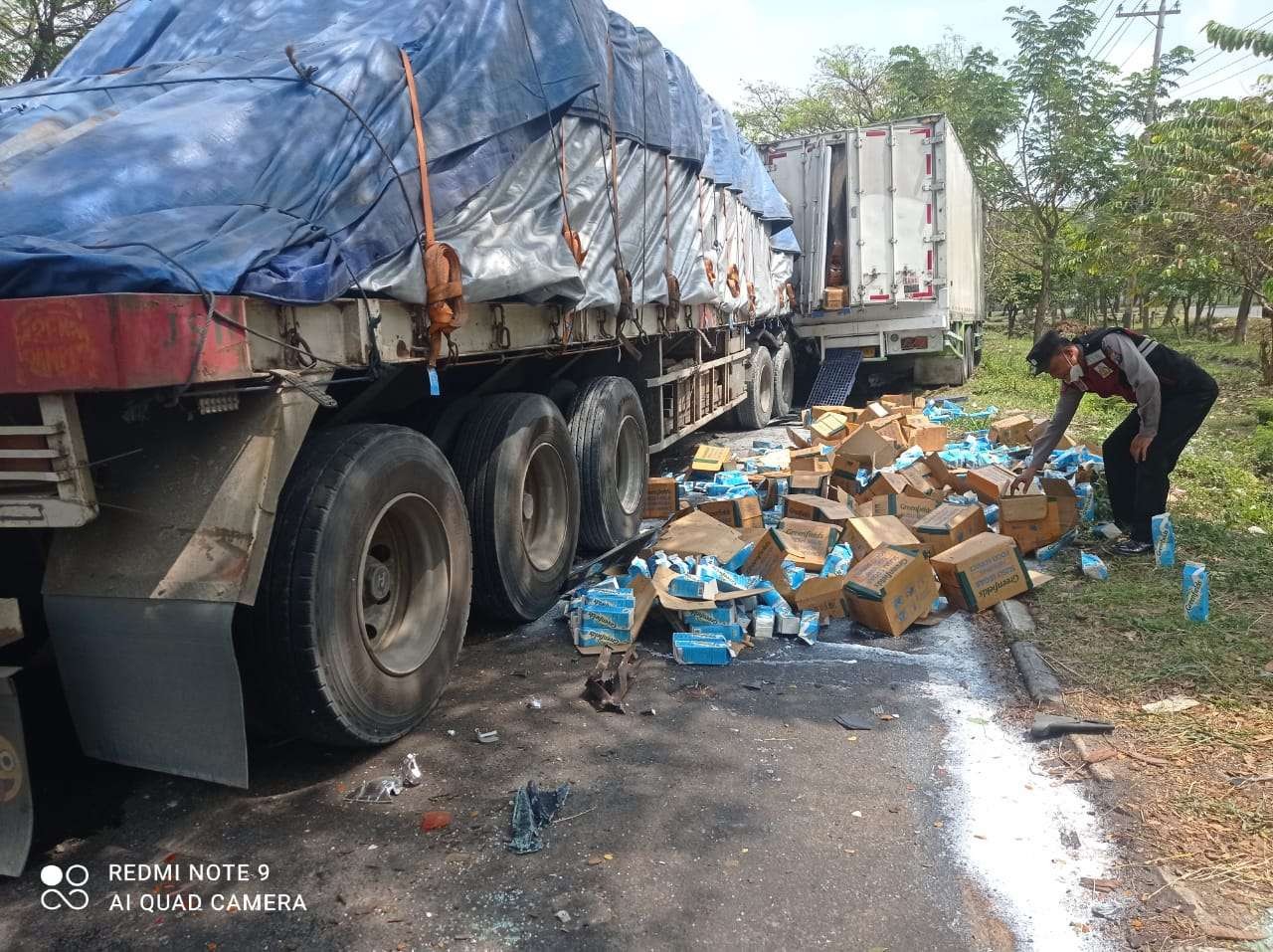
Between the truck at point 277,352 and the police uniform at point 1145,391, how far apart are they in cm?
276

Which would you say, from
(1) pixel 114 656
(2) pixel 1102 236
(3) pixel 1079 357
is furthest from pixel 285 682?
(2) pixel 1102 236

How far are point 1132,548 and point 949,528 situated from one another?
111 centimetres

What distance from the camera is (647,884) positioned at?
8.57ft

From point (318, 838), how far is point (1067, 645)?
334cm

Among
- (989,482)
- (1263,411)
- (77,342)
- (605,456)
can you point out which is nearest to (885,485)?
(989,482)

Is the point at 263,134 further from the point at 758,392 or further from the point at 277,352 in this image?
the point at 758,392

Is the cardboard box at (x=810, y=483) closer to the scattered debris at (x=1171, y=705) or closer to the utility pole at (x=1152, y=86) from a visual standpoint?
the scattered debris at (x=1171, y=705)

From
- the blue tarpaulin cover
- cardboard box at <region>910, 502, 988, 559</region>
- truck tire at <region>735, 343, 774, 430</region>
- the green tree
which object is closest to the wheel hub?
the blue tarpaulin cover

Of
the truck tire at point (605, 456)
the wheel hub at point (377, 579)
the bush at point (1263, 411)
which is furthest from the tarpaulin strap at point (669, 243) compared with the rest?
the bush at point (1263, 411)

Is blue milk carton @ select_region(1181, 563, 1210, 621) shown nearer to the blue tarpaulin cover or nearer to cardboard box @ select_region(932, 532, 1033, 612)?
cardboard box @ select_region(932, 532, 1033, 612)

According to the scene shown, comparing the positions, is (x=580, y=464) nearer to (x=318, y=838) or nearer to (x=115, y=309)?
(x=318, y=838)

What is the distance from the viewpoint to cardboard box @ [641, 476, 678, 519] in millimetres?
6812

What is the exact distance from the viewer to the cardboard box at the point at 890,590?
4.57m

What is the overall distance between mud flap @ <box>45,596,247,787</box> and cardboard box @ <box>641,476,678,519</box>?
4.39 meters
